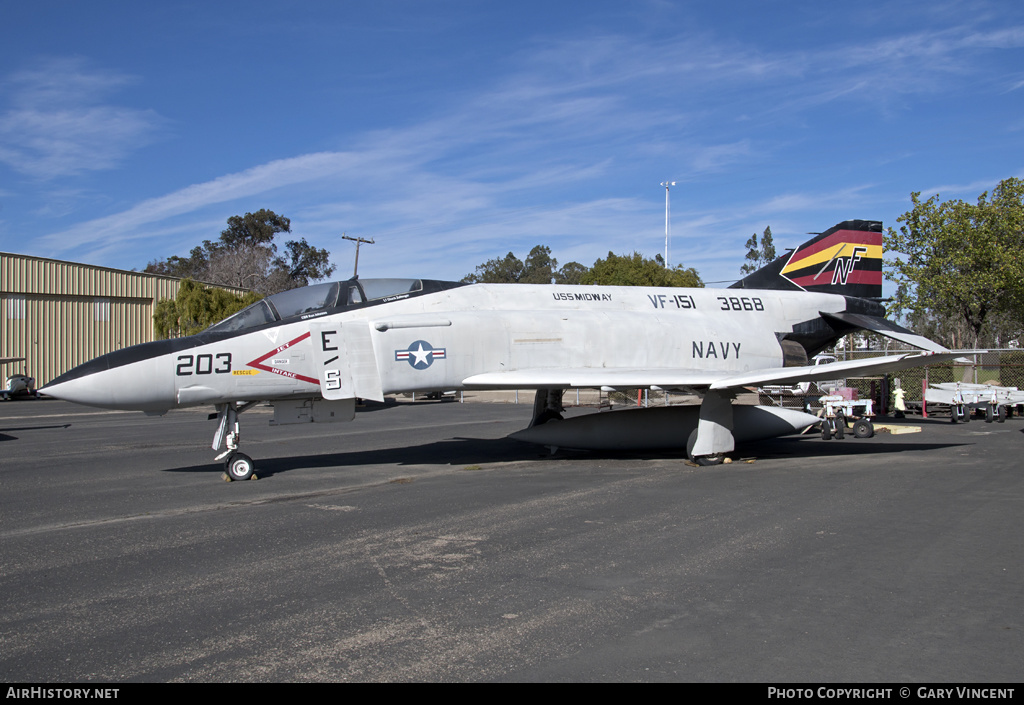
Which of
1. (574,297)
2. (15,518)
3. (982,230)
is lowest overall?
(15,518)

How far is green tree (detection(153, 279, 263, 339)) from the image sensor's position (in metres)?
44.8

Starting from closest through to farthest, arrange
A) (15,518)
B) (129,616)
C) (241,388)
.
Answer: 1. (129,616)
2. (15,518)
3. (241,388)

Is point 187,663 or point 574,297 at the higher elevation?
point 574,297

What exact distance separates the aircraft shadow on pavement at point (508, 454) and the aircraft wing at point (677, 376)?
5.20 feet

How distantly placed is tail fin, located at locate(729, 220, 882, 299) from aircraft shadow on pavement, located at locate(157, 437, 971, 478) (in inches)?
134

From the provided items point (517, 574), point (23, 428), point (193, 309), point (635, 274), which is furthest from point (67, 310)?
point (517, 574)

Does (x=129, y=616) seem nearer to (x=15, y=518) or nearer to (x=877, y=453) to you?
(x=15, y=518)

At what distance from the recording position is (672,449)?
13.6 m

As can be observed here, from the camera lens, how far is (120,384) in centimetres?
974

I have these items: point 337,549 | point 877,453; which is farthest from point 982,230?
point 337,549

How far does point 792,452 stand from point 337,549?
393 inches

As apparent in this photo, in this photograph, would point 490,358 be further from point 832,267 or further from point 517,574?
point 832,267

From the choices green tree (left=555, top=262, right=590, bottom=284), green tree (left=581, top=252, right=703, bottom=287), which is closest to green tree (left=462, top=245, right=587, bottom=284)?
green tree (left=555, top=262, right=590, bottom=284)
